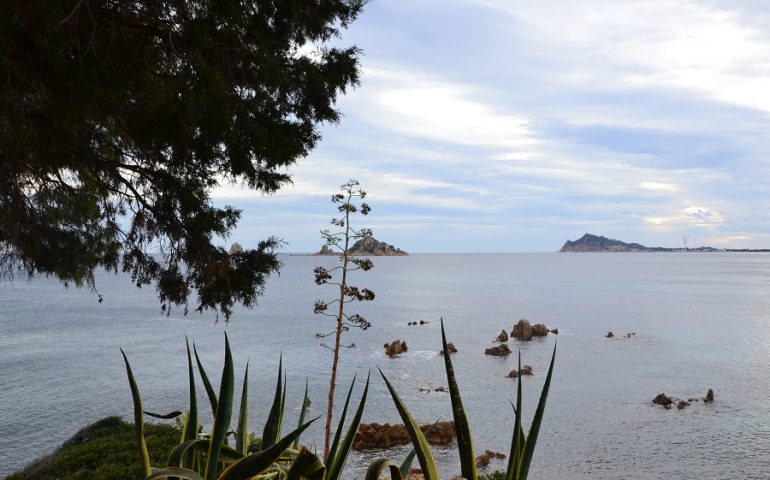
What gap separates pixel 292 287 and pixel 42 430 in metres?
85.3

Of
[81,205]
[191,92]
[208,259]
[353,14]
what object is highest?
[353,14]

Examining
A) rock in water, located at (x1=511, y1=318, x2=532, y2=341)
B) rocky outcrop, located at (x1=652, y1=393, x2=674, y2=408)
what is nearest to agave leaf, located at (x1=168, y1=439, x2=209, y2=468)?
rocky outcrop, located at (x1=652, y1=393, x2=674, y2=408)

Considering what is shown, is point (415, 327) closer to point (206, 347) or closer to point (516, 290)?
point (206, 347)

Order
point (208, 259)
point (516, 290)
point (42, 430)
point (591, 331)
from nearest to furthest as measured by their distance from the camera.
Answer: point (208, 259) → point (42, 430) → point (591, 331) → point (516, 290)

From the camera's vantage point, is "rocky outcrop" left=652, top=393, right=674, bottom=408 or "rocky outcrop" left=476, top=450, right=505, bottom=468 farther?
"rocky outcrop" left=652, top=393, right=674, bottom=408

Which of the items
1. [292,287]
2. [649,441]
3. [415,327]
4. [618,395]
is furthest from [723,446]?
[292,287]

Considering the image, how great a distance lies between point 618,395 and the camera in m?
28.8

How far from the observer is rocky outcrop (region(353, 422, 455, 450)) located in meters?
19.2

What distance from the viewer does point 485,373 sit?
32.8m

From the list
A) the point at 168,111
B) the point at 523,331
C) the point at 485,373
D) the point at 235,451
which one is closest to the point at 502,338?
the point at 523,331

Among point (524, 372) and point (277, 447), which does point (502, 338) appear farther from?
point (277, 447)

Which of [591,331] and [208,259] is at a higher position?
[208,259]

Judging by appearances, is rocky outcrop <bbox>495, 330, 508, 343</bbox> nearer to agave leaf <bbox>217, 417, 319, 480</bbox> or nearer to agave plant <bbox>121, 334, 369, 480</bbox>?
agave plant <bbox>121, 334, 369, 480</bbox>

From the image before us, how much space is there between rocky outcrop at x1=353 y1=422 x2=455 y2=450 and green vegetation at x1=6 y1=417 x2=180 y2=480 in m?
6.24
